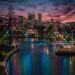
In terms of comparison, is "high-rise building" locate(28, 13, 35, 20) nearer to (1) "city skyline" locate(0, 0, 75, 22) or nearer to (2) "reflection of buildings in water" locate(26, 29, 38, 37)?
(1) "city skyline" locate(0, 0, 75, 22)

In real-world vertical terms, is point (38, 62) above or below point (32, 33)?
below

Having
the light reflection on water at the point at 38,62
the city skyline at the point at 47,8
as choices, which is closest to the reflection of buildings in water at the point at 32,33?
the light reflection on water at the point at 38,62

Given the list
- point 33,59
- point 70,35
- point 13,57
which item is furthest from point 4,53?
point 70,35

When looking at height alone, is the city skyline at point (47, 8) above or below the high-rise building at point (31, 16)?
above

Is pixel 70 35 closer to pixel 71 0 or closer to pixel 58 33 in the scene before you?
pixel 58 33

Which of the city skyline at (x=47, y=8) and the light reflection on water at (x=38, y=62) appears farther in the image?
the city skyline at (x=47, y=8)

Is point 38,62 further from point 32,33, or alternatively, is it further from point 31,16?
point 31,16

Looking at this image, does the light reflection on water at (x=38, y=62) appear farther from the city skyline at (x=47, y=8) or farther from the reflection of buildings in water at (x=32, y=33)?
the city skyline at (x=47, y=8)

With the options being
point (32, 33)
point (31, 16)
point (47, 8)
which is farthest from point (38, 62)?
point (47, 8)
